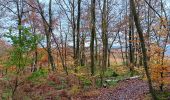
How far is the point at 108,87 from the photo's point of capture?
2242 centimetres

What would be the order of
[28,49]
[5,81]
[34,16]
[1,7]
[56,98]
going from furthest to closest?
[34,16] < [1,7] < [56,98] < [5,81] < [28,49]

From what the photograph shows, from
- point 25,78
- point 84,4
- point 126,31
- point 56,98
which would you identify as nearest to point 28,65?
point 25,78

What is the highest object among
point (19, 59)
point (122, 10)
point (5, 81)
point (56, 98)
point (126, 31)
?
point (122, 10)

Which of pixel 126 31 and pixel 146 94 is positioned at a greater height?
pixel 126 31

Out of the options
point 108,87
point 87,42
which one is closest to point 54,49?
point 87,42

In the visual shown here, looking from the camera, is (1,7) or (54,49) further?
(54,49)

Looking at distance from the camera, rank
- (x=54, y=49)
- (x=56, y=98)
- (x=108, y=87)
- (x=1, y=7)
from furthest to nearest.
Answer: (x=54, y=49) → (x=1, y=7) → (x=108, y=87) → (x=56, y=98)

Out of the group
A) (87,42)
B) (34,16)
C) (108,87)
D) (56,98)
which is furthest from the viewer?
(87,42)

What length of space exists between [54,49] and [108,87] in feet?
74.1

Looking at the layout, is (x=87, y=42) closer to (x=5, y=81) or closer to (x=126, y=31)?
(x=126, y=31)

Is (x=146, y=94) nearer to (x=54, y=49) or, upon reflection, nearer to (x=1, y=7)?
(x=1, y=7)

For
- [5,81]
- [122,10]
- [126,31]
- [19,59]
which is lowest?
[5,81]

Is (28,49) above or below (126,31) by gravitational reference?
below

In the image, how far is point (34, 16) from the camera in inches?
1519
